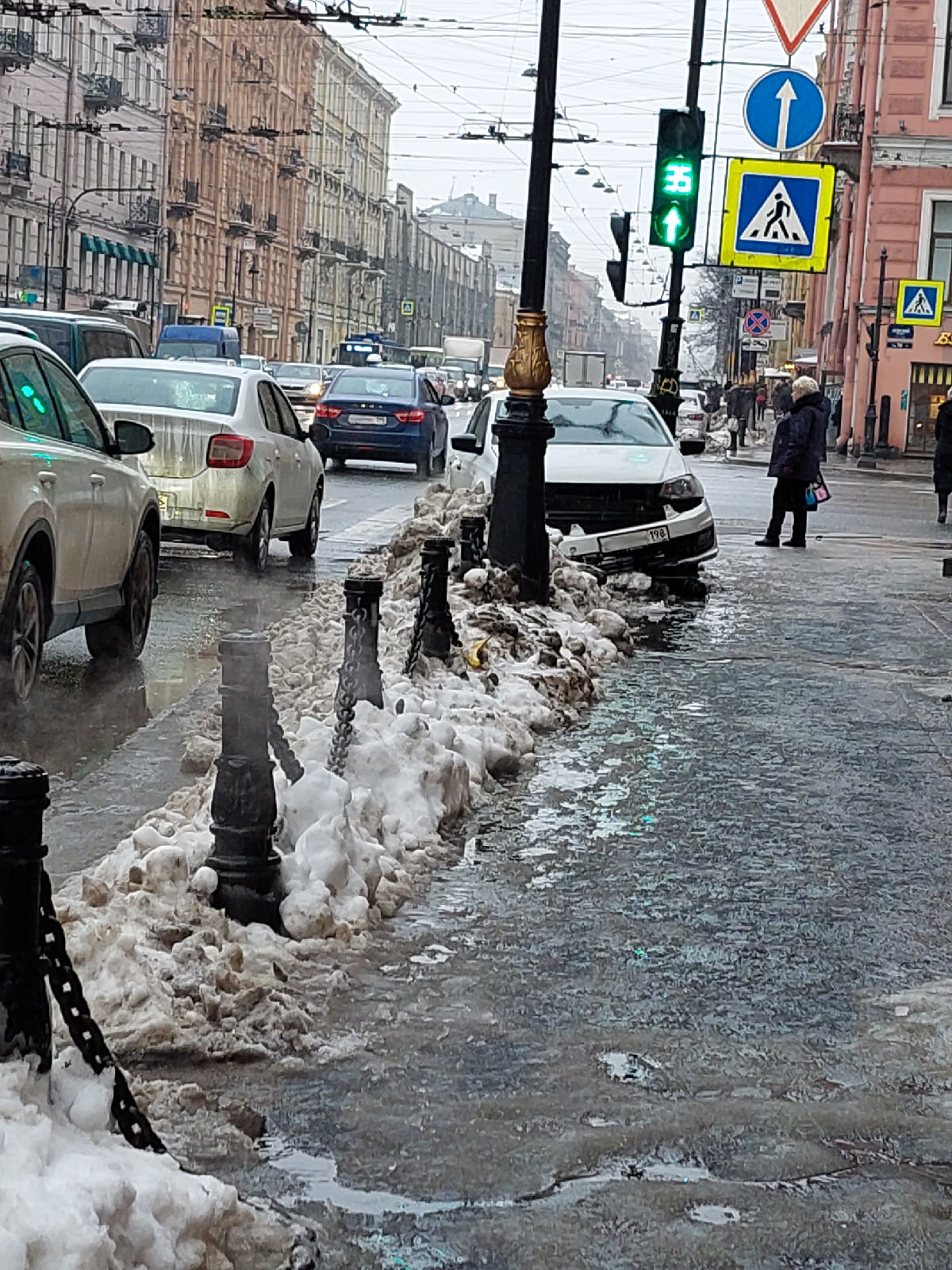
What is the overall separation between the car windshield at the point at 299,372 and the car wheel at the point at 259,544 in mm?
31503

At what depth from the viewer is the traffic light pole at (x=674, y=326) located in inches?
947

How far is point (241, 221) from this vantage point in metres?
83.2

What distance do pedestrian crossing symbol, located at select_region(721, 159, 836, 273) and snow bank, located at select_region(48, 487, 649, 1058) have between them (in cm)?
1214

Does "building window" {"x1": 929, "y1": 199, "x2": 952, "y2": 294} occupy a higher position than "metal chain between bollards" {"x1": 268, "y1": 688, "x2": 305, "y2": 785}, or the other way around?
"building window" {"x1": 929, "y1": 199, "x2": 952, "y2": 294}

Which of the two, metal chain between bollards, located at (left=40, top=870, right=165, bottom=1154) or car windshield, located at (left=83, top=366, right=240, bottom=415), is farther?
car windshield, located at (left=83, top=366, right=240, bottom=415)

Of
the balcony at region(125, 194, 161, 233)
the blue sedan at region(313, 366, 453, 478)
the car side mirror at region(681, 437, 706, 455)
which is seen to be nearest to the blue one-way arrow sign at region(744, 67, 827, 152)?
the car side mirror at region(681, 437, 706, 455)

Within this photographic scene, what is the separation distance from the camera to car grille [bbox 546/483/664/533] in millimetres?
14156

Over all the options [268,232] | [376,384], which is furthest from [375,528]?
[268,232]

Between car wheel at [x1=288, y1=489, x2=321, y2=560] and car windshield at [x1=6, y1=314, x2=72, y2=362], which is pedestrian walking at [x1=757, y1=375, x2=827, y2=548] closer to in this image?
car wheel at [x1=288, y1=489, x2=321, y2=560]

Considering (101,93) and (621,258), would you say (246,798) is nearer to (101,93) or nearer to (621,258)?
(621,258)

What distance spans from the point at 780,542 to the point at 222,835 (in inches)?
620

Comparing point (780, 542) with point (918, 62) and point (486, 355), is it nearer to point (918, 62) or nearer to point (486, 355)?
point (918, 62)

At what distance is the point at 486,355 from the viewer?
363 feet

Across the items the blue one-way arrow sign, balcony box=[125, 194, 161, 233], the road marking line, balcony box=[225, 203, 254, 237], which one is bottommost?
the road marking line
